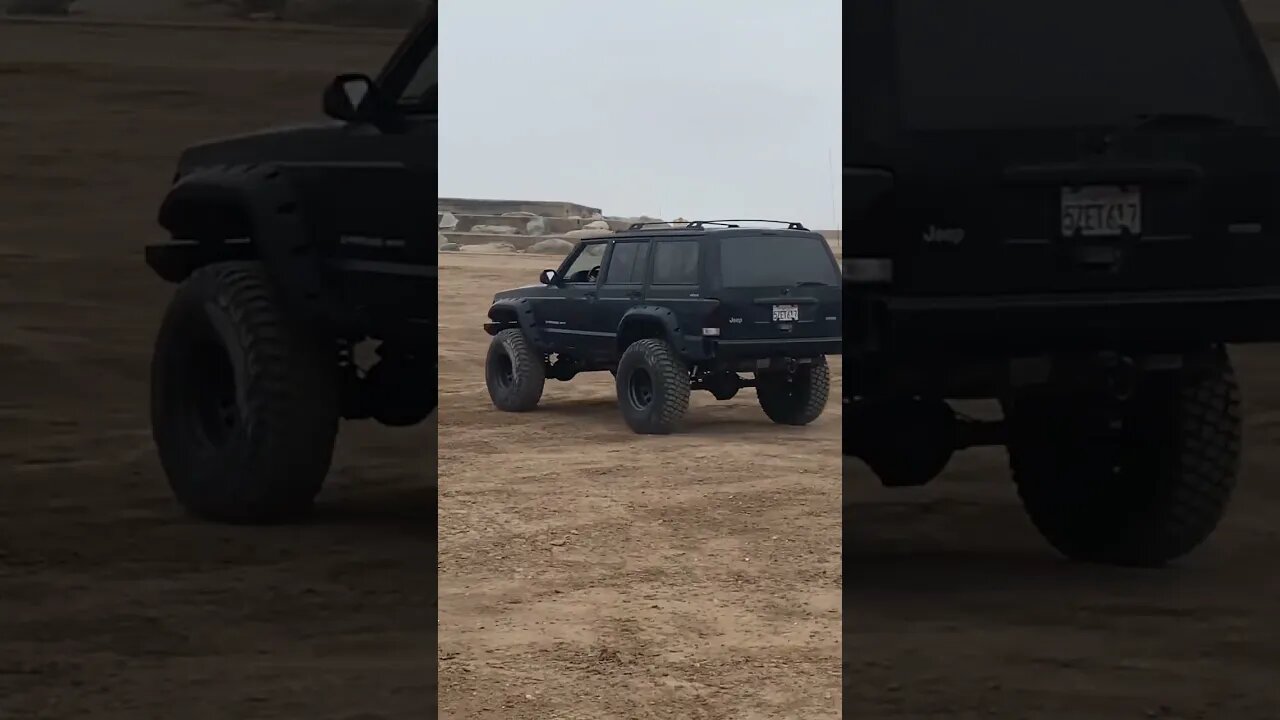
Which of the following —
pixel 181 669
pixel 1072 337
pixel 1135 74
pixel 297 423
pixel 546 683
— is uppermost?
pixel 1135 74

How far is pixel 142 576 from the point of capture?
5.66 m

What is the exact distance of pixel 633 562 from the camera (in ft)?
29.9

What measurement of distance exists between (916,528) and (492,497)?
4.69 metres

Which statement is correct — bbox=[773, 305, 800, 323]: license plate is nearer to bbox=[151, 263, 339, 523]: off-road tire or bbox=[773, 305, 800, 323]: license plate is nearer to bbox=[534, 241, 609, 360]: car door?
bbox=[534, 241, 609, 360]: car door

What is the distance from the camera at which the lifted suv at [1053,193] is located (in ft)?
15.0

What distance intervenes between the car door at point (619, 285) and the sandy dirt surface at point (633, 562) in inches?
36.3

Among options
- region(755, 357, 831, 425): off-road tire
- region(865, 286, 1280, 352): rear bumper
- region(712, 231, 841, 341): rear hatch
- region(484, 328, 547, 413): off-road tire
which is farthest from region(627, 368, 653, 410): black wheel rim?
region(865, 286, 1280, 352): rear bumper

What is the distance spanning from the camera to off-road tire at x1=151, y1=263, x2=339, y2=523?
5344 mm

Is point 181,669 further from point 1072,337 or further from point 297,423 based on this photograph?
point 1072,337

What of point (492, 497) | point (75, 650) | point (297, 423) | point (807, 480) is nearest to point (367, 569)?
point (297, 423)

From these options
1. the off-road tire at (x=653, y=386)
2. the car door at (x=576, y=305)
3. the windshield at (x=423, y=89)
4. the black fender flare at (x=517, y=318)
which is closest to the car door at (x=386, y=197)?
the windshield at (x=423, y=89)

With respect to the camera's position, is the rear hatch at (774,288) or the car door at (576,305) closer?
the rear hatch at (774,288)

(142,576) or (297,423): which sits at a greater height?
(297,423)

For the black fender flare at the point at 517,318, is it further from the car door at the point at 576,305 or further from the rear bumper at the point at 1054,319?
the rear bumper at the point at 1054,319
